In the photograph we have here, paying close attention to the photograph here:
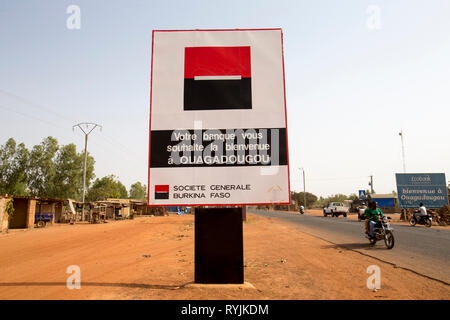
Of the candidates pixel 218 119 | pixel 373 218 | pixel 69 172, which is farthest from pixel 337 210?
pixel 69 172

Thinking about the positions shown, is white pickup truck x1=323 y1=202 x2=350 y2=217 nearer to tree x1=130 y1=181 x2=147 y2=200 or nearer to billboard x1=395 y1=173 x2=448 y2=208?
billboard x1=395 y1=173 x2=448 y2=208

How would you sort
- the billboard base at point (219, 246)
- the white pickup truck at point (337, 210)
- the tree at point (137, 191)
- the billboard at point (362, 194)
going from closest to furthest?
the billboard base at point (219, 246) < the billboard at point (362, 194) < the white pickup truck at point (337, 210) < the tree at point (137, 191)

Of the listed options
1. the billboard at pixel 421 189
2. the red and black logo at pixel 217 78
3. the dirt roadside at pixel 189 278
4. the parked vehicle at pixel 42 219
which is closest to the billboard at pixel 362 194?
the billboard at pixel 421 189

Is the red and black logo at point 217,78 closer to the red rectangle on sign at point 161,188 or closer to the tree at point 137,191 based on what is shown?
the red rectangle on sign at point 161,188

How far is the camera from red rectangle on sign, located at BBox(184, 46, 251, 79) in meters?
6.00

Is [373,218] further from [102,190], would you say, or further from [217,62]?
[102,190]

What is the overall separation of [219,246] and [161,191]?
164 cm

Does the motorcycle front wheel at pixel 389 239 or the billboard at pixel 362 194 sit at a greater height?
the billboard at pixel 362 194

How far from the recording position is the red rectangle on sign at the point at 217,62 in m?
6.00

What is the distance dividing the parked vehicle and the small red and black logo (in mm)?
27066

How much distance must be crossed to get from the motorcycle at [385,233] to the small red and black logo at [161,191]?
8760 millimetres

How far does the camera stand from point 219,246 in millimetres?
5566

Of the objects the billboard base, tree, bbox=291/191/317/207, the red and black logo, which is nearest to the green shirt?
the billboard base

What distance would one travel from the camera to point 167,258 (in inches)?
345
